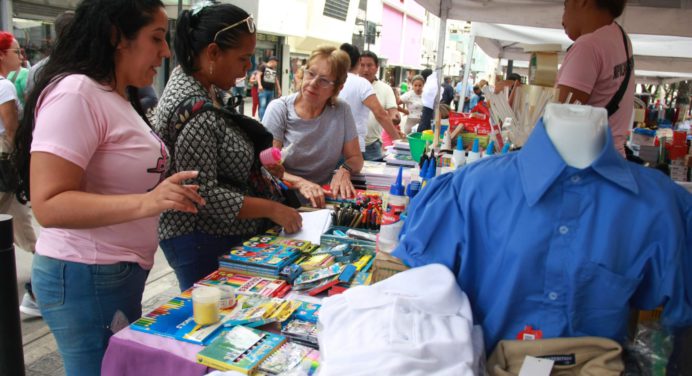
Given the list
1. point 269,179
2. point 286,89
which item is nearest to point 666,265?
point 269,179

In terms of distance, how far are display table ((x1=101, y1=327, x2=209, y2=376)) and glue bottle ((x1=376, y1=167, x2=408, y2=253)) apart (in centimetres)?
60

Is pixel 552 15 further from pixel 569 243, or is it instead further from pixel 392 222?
pixel 569 243

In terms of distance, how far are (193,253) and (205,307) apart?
623mm

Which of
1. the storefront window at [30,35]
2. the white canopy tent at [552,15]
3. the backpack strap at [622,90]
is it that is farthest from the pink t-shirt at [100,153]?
the storefront window at [30,35]

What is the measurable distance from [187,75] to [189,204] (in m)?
0.74

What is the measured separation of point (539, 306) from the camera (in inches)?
45.7

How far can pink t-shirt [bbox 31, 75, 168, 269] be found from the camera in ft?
4.38

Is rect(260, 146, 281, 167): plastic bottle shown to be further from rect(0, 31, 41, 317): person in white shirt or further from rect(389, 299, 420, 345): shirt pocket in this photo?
rect(0, 31, 41, 317): person in white shirt

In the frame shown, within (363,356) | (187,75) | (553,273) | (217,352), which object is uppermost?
(187,75)

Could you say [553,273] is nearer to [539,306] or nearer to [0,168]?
[539,306]

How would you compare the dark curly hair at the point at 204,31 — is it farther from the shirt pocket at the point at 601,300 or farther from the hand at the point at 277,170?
the shirt pocket at the point at 601,300

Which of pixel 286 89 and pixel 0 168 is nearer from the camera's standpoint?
pixel 0 168

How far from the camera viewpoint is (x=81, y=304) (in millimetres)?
1503

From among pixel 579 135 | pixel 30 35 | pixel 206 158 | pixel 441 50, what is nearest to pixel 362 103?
pixel 441 50
